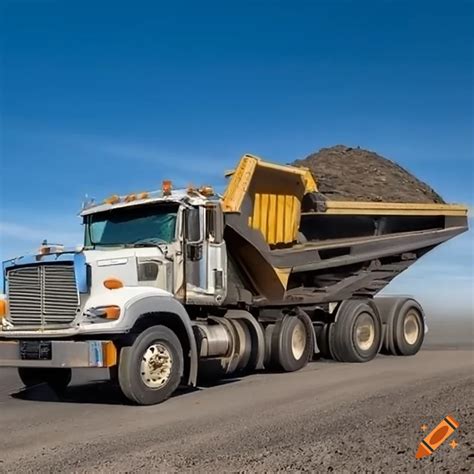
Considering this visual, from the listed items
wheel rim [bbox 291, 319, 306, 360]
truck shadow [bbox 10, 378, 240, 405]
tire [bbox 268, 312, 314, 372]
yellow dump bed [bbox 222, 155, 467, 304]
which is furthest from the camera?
wheel rim [bbox 291, 319, 306, 360]

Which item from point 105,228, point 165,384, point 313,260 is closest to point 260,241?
point 313,260

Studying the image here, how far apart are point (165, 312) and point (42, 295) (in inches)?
61.5

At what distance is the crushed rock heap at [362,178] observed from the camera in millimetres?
14742

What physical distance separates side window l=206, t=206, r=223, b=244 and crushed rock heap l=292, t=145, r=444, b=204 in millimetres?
4006

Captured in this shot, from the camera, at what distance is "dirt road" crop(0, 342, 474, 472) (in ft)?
18.3

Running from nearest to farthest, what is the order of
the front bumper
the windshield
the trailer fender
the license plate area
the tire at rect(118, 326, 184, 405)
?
the front bumper
the tire at rect(118, 326, 184, 405)
the trailer fender
the license plate area
the windshield

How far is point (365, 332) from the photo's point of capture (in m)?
14.2

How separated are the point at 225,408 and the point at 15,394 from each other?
3.52 meters

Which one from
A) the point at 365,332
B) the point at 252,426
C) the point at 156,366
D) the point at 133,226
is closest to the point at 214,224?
the point at 133,226

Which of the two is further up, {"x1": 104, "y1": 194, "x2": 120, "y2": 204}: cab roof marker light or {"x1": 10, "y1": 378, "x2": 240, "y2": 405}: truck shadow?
{"x1": 104, "y1": 194, "x2": 120, "y2": 204}: cab roof marker light

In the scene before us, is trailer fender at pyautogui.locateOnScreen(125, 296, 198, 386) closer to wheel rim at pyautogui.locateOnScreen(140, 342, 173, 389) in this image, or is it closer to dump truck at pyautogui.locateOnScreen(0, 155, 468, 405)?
dump truck at pyautogui.locateOnScreen(0, 155, 468, 405)

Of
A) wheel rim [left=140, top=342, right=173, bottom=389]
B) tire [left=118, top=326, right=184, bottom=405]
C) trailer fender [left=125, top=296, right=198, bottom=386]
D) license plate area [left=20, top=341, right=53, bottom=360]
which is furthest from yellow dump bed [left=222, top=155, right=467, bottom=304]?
license plate area [left=20, top=341, right=53, bottom=360]

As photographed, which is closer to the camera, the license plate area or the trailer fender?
the trailer fender

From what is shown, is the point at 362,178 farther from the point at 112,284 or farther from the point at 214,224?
the point at 112,284
